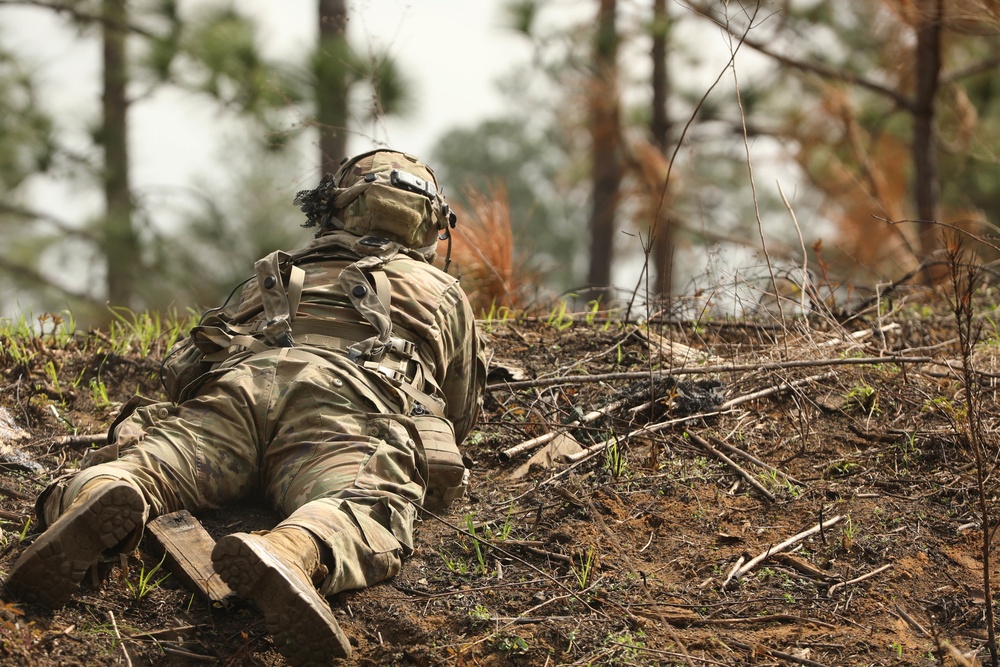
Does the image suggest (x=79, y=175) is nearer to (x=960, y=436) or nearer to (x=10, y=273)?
(x=10, y=273)

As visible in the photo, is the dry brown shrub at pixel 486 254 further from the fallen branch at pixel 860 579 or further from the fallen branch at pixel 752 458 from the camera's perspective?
the fallen branch at pixel 860 579

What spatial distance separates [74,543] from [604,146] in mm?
9199

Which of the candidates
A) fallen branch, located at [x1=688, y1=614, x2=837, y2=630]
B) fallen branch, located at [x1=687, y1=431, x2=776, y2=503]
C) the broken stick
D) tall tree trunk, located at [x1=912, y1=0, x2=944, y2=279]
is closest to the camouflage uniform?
fallen branch, located at [x1=688, y1=614, x2=837, y2=630]

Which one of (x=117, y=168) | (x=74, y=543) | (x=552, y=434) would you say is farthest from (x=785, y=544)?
(x=117, y=168)

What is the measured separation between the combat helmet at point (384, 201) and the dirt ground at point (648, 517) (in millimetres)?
937

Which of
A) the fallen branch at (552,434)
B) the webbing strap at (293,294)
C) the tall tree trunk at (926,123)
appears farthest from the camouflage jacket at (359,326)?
the tall tree trunk at (926,123)

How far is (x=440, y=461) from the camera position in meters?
A: 3.44

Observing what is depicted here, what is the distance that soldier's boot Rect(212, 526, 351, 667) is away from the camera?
8.27 ft

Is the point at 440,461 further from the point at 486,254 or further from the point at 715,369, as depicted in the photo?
the point at 486,254

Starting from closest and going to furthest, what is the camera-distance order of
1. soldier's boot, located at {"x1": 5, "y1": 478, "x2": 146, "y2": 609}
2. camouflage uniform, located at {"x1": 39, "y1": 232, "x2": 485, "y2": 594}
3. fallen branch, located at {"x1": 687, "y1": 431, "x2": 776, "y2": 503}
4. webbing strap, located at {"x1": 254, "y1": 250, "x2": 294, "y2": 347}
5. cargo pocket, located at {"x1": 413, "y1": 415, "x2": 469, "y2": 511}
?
1. soldier's boot, located at {"x1": 5, "y1": 478, "x2": 146, "y2": 609}
2. camouflage uniform, located at {"x1": 39, "y1": 232, "x2": 485, "y2": 594}
3. cargo pocket, located at {"x1": 413, "y1": 415, "x2": 469, "y2": 511}
4. webbing strap, located at {"x1": 254, "y1": 250, "x2": 294, "y2": 347}
5. fallen branch, located at {"x1": 687, "y1": 431, "x2": 776, "y2": 503}

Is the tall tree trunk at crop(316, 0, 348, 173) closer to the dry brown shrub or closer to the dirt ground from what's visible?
the dry brown shrub

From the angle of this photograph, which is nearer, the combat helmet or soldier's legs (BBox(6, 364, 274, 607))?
soldier's legs (BBox(6, 364, 274, 607))

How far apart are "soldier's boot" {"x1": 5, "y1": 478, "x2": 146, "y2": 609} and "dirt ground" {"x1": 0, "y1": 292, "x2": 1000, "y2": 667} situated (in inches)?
2.8

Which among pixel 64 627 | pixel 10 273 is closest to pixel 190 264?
pixel 10 273
